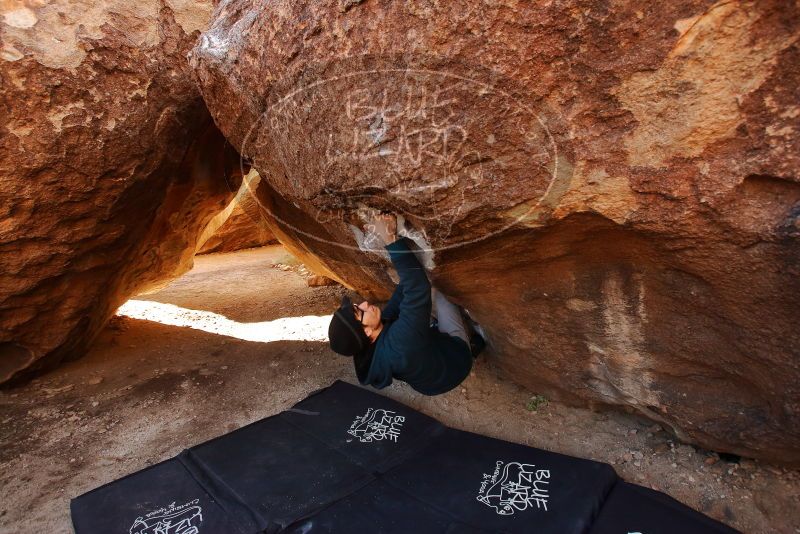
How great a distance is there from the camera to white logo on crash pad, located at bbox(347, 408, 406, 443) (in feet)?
8.49

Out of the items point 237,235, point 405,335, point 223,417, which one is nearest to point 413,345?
point 405,335

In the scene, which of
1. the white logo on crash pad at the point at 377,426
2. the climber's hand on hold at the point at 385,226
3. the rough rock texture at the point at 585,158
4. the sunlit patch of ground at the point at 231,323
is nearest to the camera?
the rough rock texture at the point at 585,158

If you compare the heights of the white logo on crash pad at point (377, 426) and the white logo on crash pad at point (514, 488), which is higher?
the white logo on crash pad at point (377, 426)

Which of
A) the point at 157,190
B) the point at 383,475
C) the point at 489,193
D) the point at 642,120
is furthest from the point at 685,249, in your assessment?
the point at 157,190

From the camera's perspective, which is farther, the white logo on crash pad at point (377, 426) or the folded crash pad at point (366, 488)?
the white logo on crash pad at point (377, 426)

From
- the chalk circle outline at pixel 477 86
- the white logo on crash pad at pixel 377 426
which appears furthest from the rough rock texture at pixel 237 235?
the chalk circle outline at pixel 477 86

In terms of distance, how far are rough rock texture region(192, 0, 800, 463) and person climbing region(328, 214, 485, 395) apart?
5.8 inches

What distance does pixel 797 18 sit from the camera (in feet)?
3.81

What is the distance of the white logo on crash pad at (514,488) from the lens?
1999mm

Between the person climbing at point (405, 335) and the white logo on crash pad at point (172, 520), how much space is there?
905 mm

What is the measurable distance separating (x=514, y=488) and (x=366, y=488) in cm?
65

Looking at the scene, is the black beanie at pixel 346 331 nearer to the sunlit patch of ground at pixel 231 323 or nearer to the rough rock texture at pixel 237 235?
the sunlit patch of ground at pixel 231 323

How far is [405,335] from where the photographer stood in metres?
2.10

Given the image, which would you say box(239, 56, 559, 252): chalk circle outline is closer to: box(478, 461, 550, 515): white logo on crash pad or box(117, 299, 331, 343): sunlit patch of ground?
box(478, 461, 550, 515): white logo on crash pad
